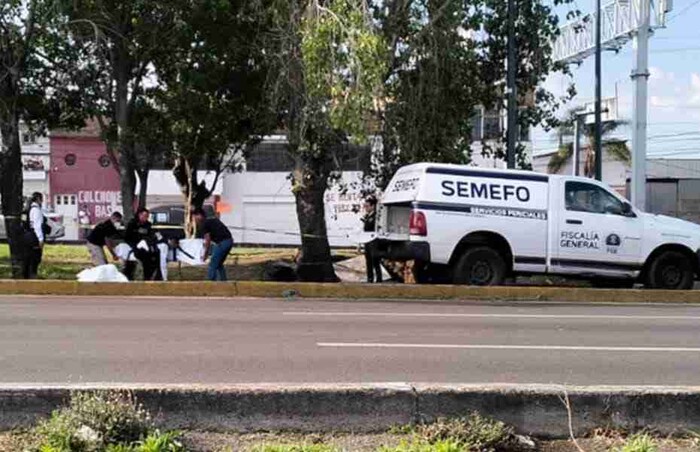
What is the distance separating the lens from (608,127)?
4728cm

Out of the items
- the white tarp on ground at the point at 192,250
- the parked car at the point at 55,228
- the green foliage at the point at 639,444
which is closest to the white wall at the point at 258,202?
the parked car at the point at 55,228

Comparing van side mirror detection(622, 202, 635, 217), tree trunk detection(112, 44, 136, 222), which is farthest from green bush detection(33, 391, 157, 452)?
tree trunk detection(112, 44, 136, 222)

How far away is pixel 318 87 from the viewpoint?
14.8m

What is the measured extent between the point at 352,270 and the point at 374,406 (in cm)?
1579

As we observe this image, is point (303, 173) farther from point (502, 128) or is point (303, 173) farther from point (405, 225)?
point (502, 128)

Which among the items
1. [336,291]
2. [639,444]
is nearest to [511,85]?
[336,291]

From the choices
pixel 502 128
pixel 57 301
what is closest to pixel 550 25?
pixel 502 128

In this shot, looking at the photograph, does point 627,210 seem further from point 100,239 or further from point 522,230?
point 100,239

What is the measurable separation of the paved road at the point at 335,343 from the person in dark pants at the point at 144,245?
2.07 m

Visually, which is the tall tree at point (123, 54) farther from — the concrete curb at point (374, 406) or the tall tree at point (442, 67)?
the concrete curb at point (374, 406)

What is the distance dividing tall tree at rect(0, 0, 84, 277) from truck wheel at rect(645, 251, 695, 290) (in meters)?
12.1

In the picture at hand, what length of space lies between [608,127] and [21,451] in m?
45.9

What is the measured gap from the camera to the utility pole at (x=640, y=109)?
19.7m

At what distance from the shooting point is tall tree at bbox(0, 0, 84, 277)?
54.3ft
